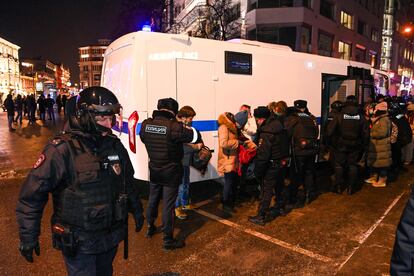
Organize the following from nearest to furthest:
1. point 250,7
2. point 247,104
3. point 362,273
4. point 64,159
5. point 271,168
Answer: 1. point 64,159
2. point 362,273
3. point 271,168
4. point 247,104
5. point 250,7

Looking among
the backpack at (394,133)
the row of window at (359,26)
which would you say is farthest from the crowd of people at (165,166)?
the row of window at (359,26)

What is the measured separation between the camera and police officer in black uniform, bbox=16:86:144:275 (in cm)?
230

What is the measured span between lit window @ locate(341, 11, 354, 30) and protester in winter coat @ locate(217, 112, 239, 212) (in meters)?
31.2

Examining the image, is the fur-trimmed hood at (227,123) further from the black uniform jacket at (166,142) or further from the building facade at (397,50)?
the building facade at (397,50)

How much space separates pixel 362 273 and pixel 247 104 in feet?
12.0

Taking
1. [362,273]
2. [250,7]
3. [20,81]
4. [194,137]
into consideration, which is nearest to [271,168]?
[194,137]

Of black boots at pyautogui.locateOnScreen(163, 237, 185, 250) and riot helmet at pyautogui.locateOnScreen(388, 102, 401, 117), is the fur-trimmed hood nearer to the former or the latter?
black boots at pyautogui.locateOnScreen(163, 237, 185, 250)

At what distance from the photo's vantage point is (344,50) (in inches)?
1303

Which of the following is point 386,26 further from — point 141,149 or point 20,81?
point 20,81

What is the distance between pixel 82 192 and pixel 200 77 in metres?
3.83

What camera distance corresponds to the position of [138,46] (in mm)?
5215

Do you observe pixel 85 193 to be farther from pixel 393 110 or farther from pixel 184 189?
pixel 393 110

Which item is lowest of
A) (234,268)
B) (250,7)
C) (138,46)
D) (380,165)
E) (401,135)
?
(234,268)

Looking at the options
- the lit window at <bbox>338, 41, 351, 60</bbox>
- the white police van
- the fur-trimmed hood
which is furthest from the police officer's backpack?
the lit window at <bbox>338, 41, 351, 60</bbox>
